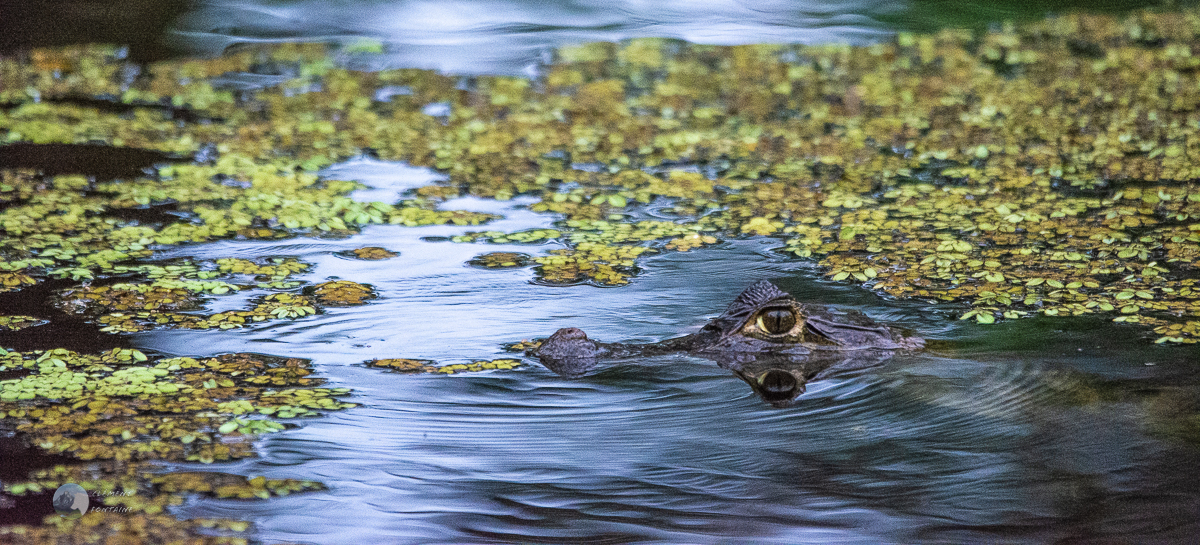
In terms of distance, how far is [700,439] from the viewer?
10.6ft

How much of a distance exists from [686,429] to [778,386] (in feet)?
1.45

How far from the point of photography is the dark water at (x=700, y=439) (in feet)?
8.88

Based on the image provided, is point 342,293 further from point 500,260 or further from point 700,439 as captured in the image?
point 700,439

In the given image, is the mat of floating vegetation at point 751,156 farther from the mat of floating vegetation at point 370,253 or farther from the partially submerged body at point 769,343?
the partially submerged body at point 769,343

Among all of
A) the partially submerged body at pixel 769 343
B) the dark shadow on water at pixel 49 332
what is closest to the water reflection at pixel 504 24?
the dark shadow on water at pixel 49 332

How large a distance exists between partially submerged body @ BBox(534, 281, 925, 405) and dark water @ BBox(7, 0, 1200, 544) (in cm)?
7

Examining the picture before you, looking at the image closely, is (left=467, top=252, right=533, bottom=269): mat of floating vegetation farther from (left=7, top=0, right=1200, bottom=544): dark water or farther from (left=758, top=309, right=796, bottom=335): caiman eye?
(left=758, top=309, right=796, bottom=335): caiman eye

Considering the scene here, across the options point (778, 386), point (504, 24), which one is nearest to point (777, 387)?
point (778, 386)

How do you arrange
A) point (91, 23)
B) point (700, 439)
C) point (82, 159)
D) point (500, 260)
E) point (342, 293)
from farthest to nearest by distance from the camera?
point (91, 23) → point (82, 159) → point (500, 260) → point (342, 293) → point (700, 439)

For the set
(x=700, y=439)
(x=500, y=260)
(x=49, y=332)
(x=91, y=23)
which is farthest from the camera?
(x=91, y=23)

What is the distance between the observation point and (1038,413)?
332cm

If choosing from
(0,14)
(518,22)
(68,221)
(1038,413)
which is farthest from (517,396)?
(0,14)

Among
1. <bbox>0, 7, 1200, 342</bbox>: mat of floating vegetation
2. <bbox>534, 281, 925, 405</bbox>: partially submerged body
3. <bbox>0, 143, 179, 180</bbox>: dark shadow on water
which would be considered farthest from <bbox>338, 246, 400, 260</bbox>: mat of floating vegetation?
<bbox>0, 143, 179, 180</bbox>: dark shadow on water

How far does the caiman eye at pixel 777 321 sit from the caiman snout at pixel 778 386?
0.15 m
